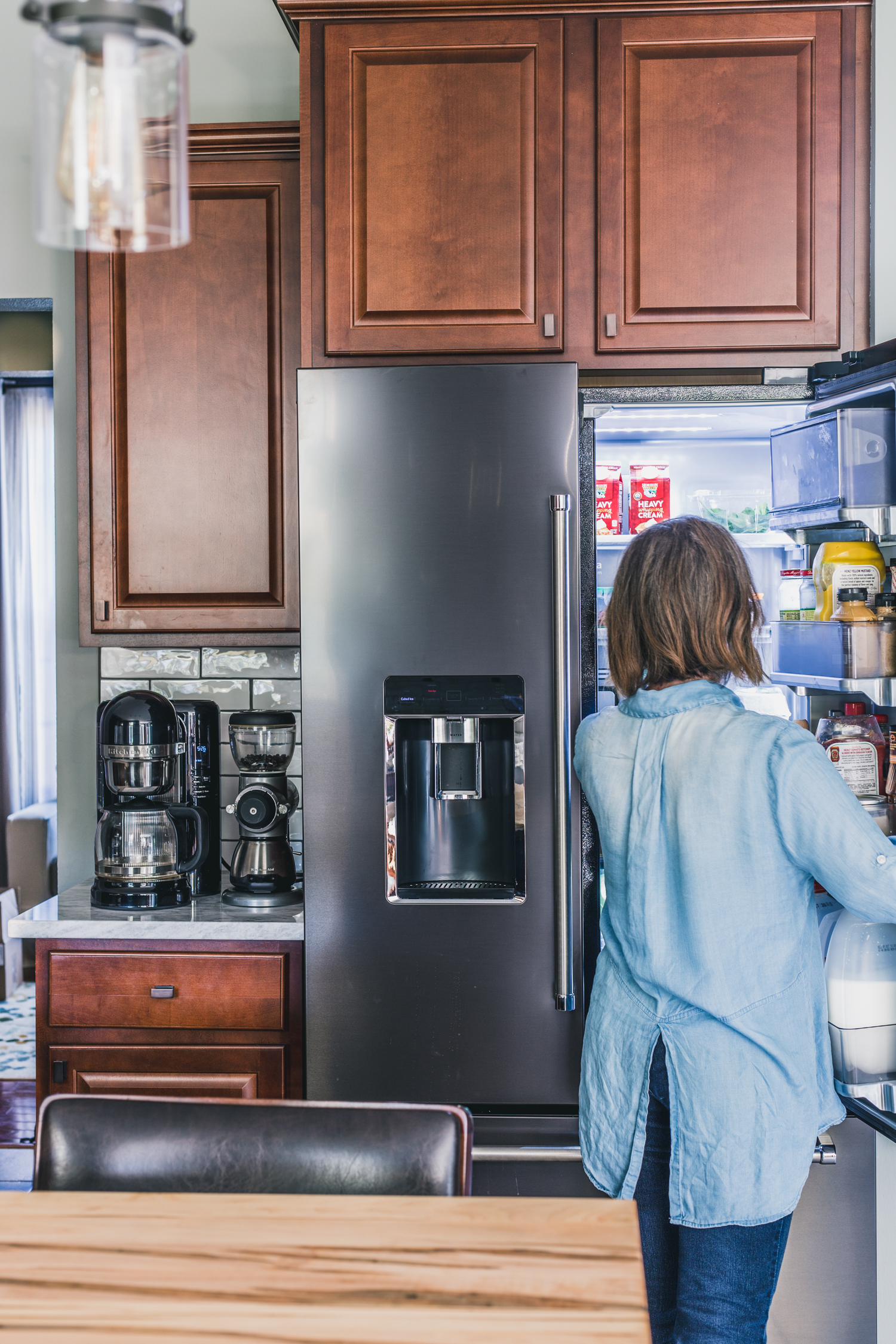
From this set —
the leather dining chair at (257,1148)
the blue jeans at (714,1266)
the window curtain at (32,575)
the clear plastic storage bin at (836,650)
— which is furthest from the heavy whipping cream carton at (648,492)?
the window curtain at (32,575)

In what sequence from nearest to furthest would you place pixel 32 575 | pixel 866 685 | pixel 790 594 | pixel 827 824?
pixel 827 824, pixel 866 685, pixel 790 594, pixel 32 575

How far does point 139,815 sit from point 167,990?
0.37m

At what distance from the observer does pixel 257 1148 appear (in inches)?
42.6

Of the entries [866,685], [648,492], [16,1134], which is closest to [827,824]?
[866,685]

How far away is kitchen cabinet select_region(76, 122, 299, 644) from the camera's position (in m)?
2.23

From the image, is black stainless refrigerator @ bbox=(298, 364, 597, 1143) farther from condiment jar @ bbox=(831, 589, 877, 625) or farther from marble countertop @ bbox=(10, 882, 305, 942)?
condiment jar @ bbox=(831, 589, 877, 625)

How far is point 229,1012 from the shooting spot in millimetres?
2002

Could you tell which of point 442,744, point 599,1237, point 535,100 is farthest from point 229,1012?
point 535,100

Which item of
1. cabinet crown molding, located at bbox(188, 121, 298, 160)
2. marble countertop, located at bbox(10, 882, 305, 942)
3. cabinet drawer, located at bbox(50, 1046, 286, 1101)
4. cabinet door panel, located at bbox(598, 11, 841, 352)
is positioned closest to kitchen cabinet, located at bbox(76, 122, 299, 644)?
cabinet crown molding, located at bbox(188, 121, 298, 160)

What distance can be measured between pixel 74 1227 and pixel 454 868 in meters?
1.07

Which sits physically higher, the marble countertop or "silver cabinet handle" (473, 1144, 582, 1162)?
the marble countertop

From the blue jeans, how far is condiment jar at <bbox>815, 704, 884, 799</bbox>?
0.66 metres

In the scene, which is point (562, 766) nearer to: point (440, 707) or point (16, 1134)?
point (440, 707)

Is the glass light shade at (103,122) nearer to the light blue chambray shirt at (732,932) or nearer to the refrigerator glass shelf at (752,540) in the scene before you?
the light blue chambray shirt at (732,932)
